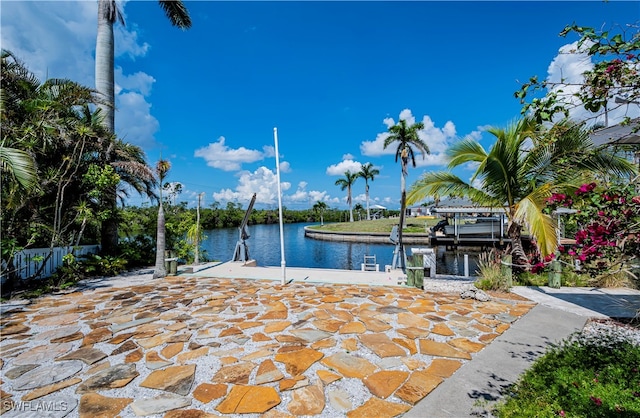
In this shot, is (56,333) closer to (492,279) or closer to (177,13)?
(492,279)

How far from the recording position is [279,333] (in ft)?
12.8

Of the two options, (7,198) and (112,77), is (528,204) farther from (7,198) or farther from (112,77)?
(112,77)

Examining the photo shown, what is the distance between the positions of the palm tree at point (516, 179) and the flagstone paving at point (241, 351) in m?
1.76

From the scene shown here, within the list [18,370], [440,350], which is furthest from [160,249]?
[440,350]

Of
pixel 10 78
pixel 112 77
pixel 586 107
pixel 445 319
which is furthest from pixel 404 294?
pixel 112 77

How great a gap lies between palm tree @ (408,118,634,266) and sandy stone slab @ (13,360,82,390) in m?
6.63

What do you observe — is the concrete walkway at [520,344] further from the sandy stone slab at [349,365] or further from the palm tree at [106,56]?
the palm tree at [106,56]

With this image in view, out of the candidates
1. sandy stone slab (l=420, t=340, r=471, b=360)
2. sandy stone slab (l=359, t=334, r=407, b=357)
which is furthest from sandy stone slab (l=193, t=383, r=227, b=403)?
sandy stone slab (l=420, t=340, r=471, b=360)

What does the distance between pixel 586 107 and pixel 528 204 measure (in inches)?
184

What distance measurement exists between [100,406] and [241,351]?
133cm

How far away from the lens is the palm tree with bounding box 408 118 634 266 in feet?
17.7

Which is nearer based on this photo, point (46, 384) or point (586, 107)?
point (586, 107)

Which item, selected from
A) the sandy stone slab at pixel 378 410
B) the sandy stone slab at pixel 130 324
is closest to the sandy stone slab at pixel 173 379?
the sandy stone slab at pixel 378 410

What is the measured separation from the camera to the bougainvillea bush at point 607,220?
191cm
